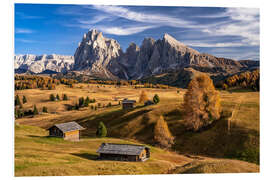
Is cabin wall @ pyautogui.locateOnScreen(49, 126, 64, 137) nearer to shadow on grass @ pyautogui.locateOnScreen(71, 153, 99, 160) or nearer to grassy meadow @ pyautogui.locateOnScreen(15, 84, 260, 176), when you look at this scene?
grassy meadow @ pyautogui.locateOnScreen(15, 84, 260, 176)

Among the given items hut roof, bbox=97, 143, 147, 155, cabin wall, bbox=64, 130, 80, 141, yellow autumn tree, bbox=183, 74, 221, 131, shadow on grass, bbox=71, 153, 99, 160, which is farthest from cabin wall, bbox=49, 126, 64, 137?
yellow autumn tree, bbox=183, 74, 221, 131

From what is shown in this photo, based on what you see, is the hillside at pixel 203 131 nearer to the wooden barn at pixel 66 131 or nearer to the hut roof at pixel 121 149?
the wooden barn at pixel 66 131

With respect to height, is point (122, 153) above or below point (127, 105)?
below

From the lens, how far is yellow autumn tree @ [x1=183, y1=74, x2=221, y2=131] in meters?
41.9

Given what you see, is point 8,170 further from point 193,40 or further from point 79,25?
point 193,40

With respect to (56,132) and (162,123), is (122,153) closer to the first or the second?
(162,123)

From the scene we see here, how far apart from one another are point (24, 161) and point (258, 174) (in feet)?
82.7

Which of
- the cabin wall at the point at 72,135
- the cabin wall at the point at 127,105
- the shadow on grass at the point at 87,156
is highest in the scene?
the cabin wall at the point at 127,105

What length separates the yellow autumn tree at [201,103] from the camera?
41938 mm

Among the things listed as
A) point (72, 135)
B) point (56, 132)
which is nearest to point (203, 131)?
point (72, 135)

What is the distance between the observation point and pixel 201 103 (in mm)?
42500

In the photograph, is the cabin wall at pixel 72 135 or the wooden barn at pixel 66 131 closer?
the wooden barn at pixel 66 131

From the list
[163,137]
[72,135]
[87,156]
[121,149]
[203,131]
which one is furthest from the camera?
[72,135]

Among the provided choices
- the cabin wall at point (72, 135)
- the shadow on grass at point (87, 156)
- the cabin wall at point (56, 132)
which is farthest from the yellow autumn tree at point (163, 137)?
the cabin wall at point (56, 132)
